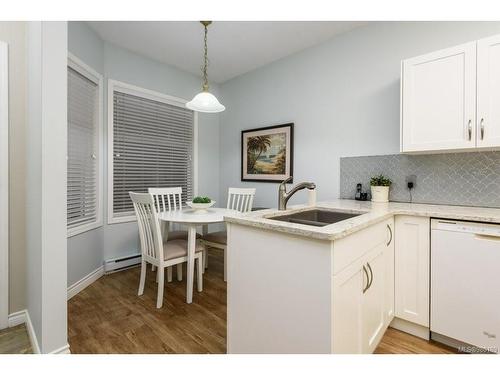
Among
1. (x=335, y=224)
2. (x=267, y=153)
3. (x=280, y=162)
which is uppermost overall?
(x=267, y=153)

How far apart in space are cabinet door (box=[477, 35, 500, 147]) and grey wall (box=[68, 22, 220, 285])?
3.26m

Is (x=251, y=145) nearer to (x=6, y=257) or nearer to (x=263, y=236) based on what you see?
(x=263, y=236)

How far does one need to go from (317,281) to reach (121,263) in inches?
108

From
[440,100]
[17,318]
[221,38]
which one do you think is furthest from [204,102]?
[17,318]

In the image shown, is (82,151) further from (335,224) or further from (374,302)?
(374,302)

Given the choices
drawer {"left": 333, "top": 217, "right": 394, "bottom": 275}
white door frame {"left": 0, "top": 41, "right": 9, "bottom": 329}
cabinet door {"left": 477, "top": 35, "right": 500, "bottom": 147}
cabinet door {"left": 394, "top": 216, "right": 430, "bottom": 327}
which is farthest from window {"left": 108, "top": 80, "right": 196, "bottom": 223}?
cabinet door {"left": 477, "top": 35, "right": 500, "bottom": 147}

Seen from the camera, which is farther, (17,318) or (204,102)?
(204,102)

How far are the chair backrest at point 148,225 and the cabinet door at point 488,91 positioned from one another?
2484mm

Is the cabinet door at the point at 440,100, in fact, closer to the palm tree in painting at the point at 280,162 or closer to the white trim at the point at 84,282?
the palm tree in painting at the point at 280,162

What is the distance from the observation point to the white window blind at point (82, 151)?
248cm

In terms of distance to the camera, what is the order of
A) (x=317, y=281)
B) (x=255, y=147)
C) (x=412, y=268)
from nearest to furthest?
(x=317, y=281) → (x=412, y=268) → (x=255, y=147)

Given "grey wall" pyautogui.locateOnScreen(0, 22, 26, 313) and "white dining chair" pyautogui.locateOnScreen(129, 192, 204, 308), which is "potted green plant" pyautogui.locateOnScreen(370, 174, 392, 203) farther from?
"grey wall" pyautogui.locateOnScreen(0, 22, 26, 313)

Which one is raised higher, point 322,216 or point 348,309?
point 322,216

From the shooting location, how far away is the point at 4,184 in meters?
1.83
